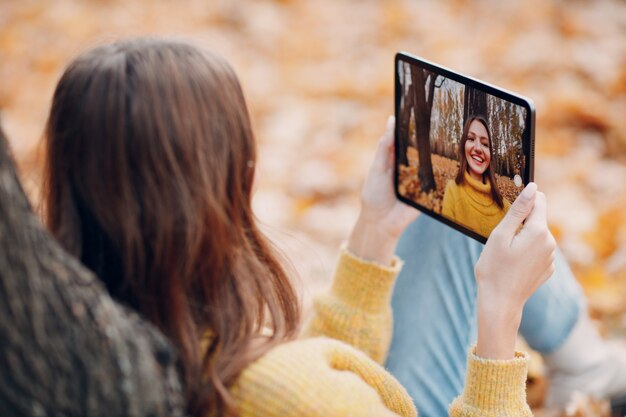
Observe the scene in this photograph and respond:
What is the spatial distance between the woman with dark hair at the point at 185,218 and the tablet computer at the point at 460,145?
0.06 meters

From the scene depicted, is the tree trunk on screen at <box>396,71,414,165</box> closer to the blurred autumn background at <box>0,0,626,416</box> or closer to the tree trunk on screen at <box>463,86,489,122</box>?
the tree trunk on screen at <box>463,86,489,122</box>

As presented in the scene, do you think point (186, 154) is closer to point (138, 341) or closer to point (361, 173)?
point (138, 341)

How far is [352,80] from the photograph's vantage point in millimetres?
2838

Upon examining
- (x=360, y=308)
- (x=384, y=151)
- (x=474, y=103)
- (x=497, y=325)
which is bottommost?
(x=360, y=308)

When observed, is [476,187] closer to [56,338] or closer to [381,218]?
[381,218]

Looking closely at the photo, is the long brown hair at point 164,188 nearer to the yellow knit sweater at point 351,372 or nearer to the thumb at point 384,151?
the yellow knit sweater at point 351,372

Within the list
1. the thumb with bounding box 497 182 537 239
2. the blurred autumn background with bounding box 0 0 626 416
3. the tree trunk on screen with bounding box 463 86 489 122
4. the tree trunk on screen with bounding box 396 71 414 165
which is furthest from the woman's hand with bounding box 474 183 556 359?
the blurred autumn background with bounding box 0 0 626 416

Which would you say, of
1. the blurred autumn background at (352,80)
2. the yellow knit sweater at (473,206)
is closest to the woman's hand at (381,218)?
the yellow knit sweater at (473,206)

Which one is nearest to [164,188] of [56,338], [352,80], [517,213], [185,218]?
[185,218]

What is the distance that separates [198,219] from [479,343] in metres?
0.36

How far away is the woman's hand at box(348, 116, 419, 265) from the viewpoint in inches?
45.1

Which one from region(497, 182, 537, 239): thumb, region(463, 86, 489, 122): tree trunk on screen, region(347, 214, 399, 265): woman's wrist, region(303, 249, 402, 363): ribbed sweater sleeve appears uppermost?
region(463, 86, 489, 122): tree trunk on screen

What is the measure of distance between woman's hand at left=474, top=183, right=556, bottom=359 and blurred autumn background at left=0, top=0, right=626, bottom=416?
86 centimetres

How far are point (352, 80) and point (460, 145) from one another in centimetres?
192
